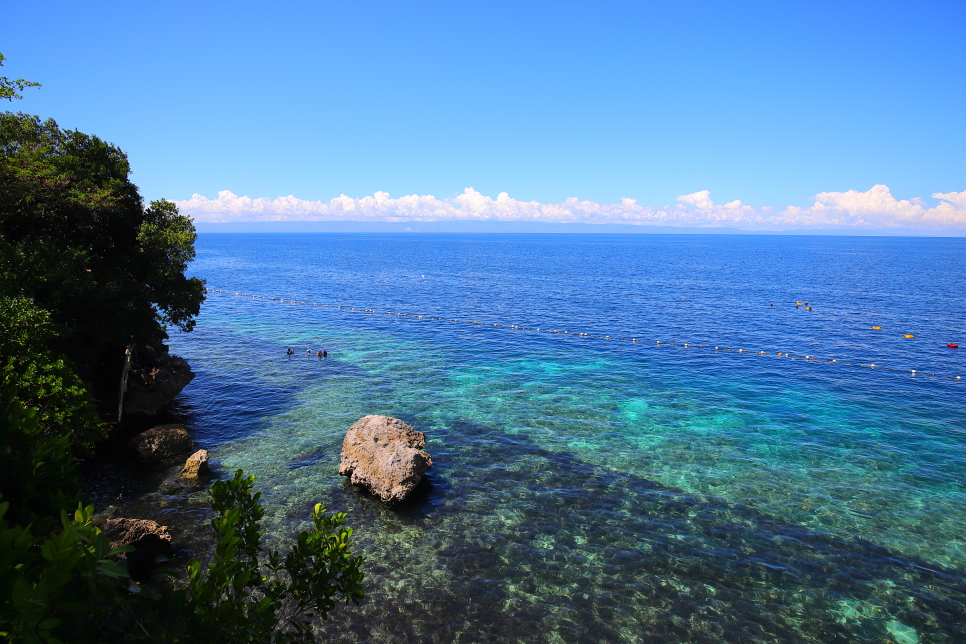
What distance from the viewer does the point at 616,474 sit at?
90.3 feet

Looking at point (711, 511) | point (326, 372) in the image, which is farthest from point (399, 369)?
point (711, 511)

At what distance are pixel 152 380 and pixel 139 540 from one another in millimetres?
19334

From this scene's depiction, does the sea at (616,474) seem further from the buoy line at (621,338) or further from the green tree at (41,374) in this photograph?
the green tree at (41,374)

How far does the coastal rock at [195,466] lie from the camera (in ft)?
86.9

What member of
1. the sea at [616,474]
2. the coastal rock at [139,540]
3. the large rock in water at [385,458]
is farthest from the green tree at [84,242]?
the large rock in water at [385,458]

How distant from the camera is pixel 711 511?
2403 cm

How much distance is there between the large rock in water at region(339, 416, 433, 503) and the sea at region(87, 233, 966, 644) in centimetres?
90

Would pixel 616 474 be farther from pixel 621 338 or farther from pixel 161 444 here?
pixel 621 338

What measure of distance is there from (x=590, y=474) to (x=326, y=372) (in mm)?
26764

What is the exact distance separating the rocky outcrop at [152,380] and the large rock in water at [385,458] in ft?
54.7

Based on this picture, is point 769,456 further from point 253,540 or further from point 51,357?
point 51,357

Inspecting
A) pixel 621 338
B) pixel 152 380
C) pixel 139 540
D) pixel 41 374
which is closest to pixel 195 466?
pixel 139 540

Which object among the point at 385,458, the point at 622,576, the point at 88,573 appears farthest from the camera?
the point at 385,458

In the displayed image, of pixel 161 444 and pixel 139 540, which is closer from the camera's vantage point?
pixel 139 540
